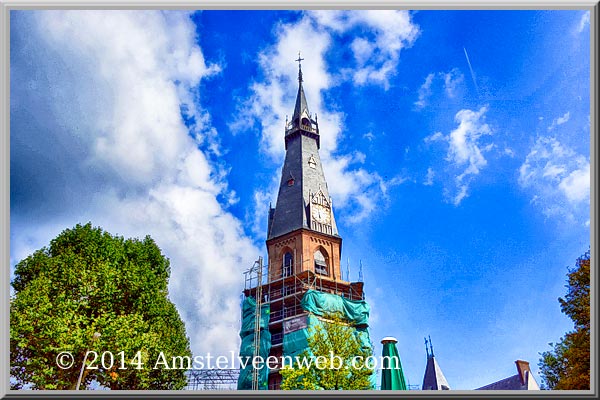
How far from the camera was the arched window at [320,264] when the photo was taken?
164 feet

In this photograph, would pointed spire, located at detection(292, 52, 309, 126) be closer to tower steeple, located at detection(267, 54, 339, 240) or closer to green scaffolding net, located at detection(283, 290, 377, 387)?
tower steeple, located at detection(267, 54, 339, 240)

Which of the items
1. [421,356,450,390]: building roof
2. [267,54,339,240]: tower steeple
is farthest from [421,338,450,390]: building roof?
[267,54,339,240]: tower steeple

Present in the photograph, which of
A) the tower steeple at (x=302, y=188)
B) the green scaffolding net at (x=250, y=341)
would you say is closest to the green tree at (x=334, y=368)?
the green scaffolding net at (x=250, y=341)

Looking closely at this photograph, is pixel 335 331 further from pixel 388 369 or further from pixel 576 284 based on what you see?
pixel 576 284

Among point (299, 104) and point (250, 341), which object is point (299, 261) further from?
point (299, 104)

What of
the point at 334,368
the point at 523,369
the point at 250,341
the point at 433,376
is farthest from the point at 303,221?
the point at 334,368

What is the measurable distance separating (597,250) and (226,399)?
33.8 ft

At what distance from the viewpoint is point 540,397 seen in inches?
513

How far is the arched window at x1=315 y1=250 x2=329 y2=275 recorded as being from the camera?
49944mm

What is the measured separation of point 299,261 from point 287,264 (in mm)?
1351

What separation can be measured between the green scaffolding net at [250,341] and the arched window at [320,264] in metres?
5.53

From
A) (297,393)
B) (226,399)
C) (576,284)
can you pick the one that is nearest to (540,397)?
(297,393)

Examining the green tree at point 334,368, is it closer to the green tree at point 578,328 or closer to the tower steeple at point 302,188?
the green tree at point 578,328

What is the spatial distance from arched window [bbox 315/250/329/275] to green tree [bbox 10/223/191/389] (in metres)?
20.1
